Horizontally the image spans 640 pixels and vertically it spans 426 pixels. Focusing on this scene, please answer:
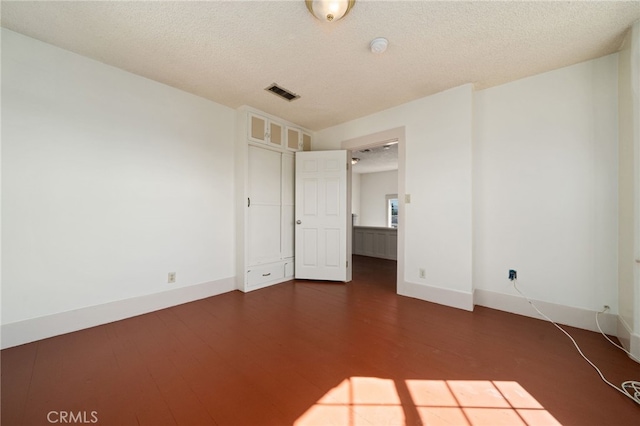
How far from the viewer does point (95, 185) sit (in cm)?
227

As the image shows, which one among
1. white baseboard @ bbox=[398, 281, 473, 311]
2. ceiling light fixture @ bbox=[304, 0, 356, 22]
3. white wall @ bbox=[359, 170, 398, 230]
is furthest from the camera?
white wall @ bbox=[359, 170, 398, 230]

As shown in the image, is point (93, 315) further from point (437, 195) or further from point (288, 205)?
point (437, 195)

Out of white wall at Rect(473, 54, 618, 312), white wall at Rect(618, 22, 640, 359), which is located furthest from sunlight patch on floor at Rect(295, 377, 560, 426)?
white wall at Rect(473, 54, 618, 312)

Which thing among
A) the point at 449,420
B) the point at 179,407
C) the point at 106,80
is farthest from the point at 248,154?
the point at 449,420

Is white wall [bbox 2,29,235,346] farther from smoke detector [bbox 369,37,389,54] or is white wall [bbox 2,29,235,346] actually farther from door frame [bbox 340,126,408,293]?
door frame [bbox 340,126,408,293]

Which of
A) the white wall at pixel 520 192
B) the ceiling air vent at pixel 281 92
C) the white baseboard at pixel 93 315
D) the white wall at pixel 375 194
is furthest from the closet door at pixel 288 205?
the white wall at pixel 375 194

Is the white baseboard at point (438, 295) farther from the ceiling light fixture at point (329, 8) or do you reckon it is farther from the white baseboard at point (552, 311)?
the ceiling light fixture at point (329, 8)

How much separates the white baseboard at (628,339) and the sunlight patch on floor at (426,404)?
1.10 meters

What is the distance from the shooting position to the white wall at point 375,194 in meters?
8.08

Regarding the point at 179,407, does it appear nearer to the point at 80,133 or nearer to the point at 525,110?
the point at 80,133

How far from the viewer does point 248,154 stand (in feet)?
11.0

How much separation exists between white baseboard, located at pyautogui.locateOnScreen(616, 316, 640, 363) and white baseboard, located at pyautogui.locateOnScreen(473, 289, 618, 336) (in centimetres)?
9

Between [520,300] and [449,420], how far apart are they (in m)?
2.01

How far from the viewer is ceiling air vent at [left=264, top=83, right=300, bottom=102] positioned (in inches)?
110
